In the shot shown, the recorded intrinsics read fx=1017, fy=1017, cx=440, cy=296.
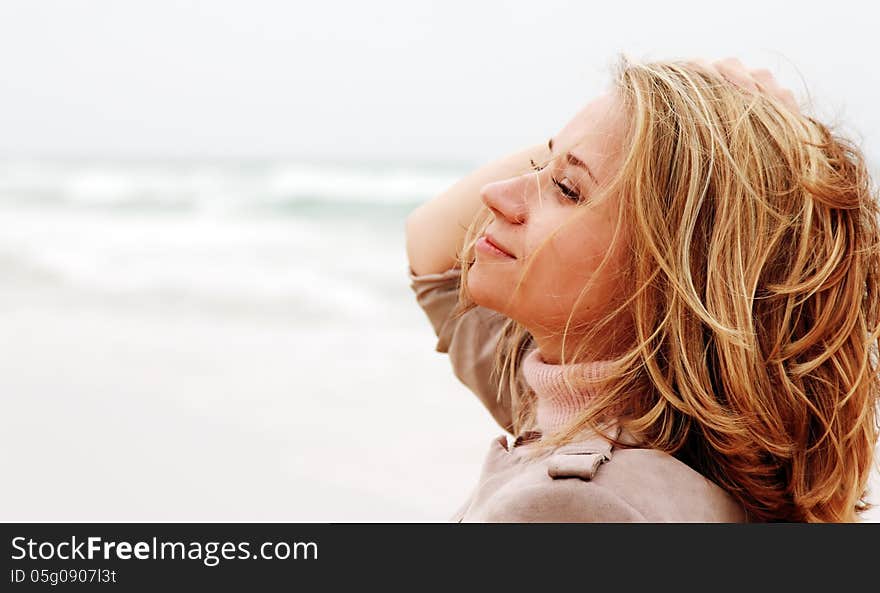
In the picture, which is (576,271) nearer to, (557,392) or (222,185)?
(557,392)

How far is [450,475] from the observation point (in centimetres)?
448

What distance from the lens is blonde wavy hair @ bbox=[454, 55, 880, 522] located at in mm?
1441

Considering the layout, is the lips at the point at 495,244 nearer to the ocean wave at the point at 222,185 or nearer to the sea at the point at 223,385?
the sea at the point at 223,385

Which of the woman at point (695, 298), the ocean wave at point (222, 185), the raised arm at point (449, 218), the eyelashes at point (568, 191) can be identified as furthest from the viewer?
the ocean wave at point (222, 185)

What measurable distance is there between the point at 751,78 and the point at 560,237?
0.39 m

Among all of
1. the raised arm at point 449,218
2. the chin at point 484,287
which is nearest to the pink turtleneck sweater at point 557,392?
the chin at point 484,287

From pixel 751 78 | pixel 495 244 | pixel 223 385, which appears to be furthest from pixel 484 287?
pixel 223 385

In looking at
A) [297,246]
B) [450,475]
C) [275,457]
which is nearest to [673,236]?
[450,475]

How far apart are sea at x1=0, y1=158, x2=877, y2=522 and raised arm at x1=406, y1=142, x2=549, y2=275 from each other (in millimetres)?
2257

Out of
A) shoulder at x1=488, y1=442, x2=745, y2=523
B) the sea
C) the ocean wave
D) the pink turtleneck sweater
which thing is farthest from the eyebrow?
the ocean wave

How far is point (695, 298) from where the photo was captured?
1439 mm

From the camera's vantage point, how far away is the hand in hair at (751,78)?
5.11 ft

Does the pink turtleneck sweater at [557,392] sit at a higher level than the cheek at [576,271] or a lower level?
lower

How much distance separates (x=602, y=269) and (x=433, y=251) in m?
0.54
